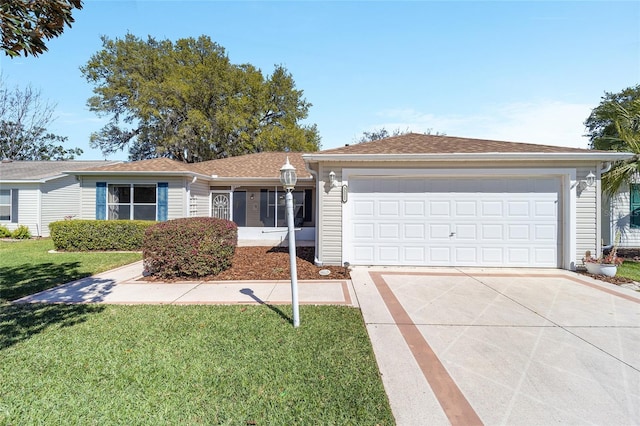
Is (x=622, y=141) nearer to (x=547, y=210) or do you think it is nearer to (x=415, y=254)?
(x=547, y=210)

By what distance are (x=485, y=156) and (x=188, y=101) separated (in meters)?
21.4

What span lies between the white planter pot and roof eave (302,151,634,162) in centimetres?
260

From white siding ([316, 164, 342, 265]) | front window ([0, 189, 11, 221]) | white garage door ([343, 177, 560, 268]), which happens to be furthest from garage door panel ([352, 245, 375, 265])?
front window ([0, 189, 11, 221])

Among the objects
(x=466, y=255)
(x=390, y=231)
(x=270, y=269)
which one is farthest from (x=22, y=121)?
(x=466, y=255)

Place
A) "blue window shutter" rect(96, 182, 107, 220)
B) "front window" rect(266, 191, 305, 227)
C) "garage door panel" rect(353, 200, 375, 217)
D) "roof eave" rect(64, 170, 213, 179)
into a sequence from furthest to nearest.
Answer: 1. "front window" rect(266, 191, 305, 227)
2. "blue window shutter" rect(96, 182, 107, 220)
3. "roof eave" rect(64, 170, 213, 179)
4. "garage door panel" rect(353, 200, 375, 217)

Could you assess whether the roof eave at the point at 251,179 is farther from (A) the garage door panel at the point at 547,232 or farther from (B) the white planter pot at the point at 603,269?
(B) the white planter pot at the point at 603,269

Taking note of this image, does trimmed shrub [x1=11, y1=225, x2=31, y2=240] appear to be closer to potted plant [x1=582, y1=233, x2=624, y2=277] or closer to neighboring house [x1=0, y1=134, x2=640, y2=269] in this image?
neighboring house [x1=0, y1=134, x2=640, y2=269]

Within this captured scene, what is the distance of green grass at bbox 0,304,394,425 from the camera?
7.62ft

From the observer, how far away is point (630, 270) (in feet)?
24.9

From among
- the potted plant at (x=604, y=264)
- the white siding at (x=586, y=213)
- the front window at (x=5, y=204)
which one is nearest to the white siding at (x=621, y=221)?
the white siding at (x=586, y=213)

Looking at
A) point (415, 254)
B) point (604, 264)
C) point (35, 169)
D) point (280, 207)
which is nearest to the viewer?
point (604, 264)

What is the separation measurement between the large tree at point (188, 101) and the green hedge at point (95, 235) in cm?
1238

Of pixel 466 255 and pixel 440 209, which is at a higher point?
pixel 440 209

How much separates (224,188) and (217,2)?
7685 mm
